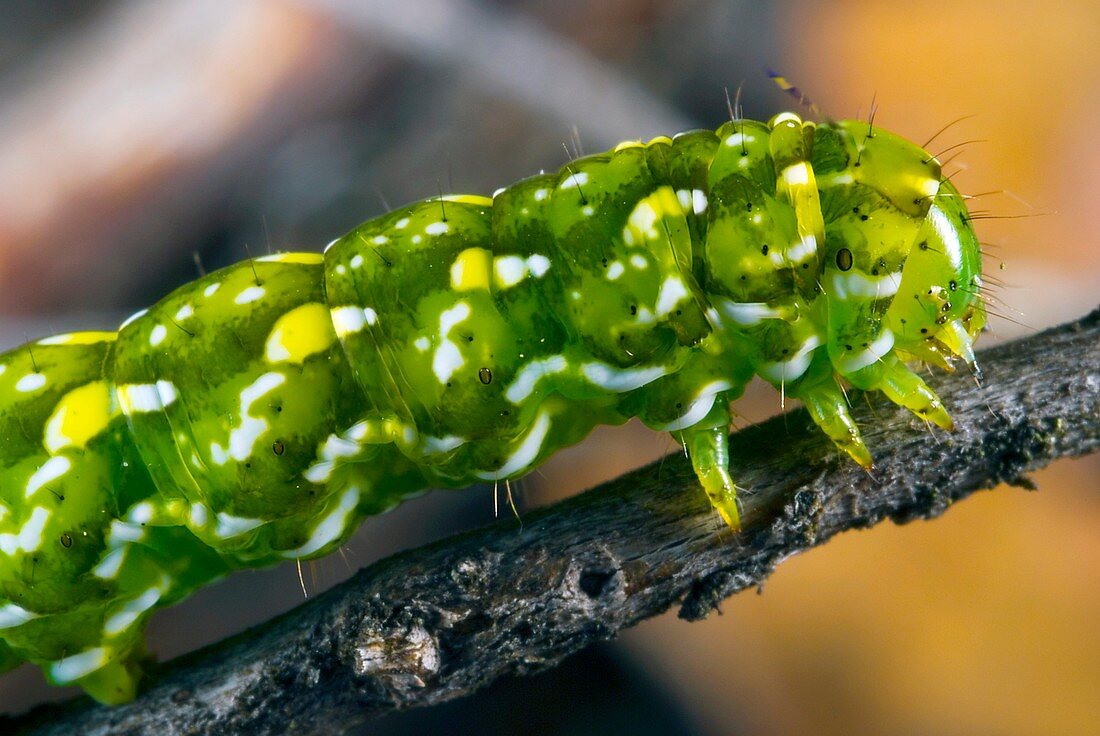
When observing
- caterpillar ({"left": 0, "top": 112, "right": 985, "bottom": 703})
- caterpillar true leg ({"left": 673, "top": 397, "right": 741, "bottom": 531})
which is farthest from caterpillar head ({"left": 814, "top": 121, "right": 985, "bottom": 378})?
caterpillar true leg ({"left": 673, "top": 397, "right": 741, "bottom": 531})

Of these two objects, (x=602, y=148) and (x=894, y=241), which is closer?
(x=894, y=241)

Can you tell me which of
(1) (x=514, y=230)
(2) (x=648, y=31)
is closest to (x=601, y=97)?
(2) (x=648, y=31)

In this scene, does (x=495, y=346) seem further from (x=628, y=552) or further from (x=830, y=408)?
(x=830, y=408)

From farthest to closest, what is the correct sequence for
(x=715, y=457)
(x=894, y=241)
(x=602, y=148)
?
(x=602, y=148)
(x=715, y=457)
(x=894, y=241)

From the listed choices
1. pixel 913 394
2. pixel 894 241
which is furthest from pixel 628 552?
pixel 894 241

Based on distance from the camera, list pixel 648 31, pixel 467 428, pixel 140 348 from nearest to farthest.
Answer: pixel 467 428, pixel 140 348, pixel 648 31

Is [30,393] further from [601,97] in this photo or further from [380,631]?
[601,97]
